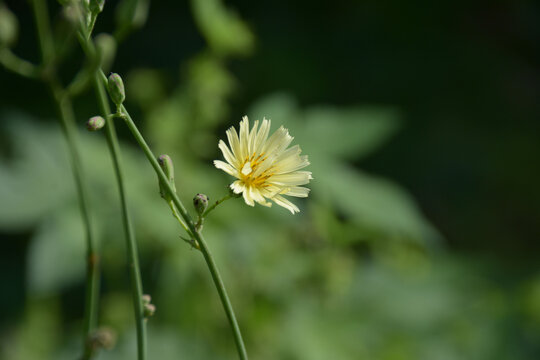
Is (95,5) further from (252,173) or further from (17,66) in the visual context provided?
(252,173)

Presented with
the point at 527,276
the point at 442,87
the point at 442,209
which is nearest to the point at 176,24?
the point at 442,87

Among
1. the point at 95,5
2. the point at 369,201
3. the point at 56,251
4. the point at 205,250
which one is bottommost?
the point at 205,250

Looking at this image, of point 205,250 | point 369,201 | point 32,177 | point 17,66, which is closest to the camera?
point 205,250

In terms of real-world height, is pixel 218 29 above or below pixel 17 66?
above

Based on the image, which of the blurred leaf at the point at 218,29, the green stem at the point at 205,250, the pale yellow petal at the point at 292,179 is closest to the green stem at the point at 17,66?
the green stem at the point at 205,250

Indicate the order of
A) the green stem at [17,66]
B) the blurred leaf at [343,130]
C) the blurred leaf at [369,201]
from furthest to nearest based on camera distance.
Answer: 1. the blurred leaf at [343,130]
2. the blurred leaf at [369,201]
3. the green stem at [17,66]

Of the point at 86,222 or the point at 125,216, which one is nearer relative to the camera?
the point at 125,216

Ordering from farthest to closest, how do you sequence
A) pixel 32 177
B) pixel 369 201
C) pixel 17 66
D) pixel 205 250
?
1. pixel 32 177
2. pixel 369 201
3. pixel 17 66
4. pixel 205 250

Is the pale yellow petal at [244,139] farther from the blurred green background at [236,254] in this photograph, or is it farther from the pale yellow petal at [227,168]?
the blurred green background at [236,254]

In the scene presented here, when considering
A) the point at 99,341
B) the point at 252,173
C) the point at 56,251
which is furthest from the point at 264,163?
the point at 56,251

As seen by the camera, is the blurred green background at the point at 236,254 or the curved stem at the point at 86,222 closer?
the curved stem at the point at 86,222
